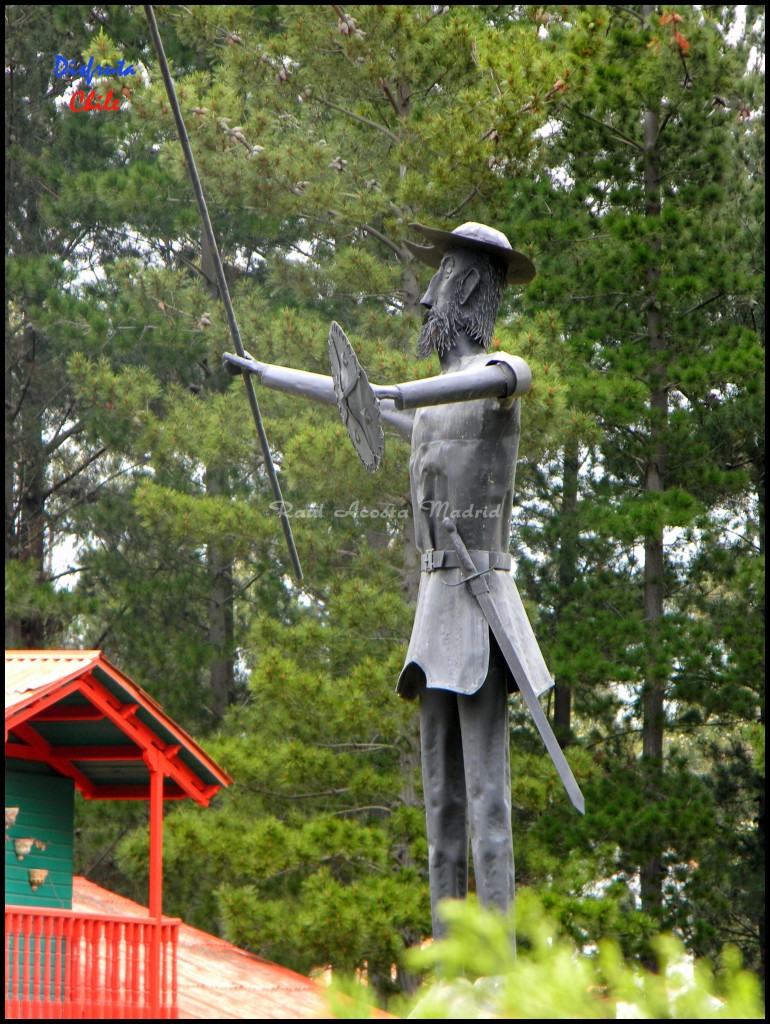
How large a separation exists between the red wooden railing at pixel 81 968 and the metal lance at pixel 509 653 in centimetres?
600

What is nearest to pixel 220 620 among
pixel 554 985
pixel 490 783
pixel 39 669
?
pixel 39 669

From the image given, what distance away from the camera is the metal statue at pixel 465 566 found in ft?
14.5

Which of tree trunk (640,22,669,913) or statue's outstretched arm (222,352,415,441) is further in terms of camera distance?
tree trunk (640,22,669,913)

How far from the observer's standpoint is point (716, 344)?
14.5 meters

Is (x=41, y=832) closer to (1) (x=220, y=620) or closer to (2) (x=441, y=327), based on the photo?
(1) (x=220, y=620)

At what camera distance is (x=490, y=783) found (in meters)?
4.47

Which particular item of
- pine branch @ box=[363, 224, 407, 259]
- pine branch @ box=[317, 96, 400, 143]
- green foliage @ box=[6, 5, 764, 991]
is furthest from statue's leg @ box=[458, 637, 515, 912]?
pine branch @ box=[317, 96, 400, 143]

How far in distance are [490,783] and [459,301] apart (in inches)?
59.8

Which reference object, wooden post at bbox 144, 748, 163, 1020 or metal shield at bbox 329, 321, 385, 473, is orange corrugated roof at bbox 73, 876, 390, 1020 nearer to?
wooden post at bbox 144, 748, 163, 1020

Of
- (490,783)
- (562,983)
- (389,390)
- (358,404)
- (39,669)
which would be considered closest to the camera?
(562,983)

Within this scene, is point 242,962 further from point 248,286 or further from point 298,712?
point 248,286

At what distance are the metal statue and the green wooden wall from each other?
7.23 meters

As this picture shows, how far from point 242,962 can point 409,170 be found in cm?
715

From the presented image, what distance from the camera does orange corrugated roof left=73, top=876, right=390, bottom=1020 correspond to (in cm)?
1103
